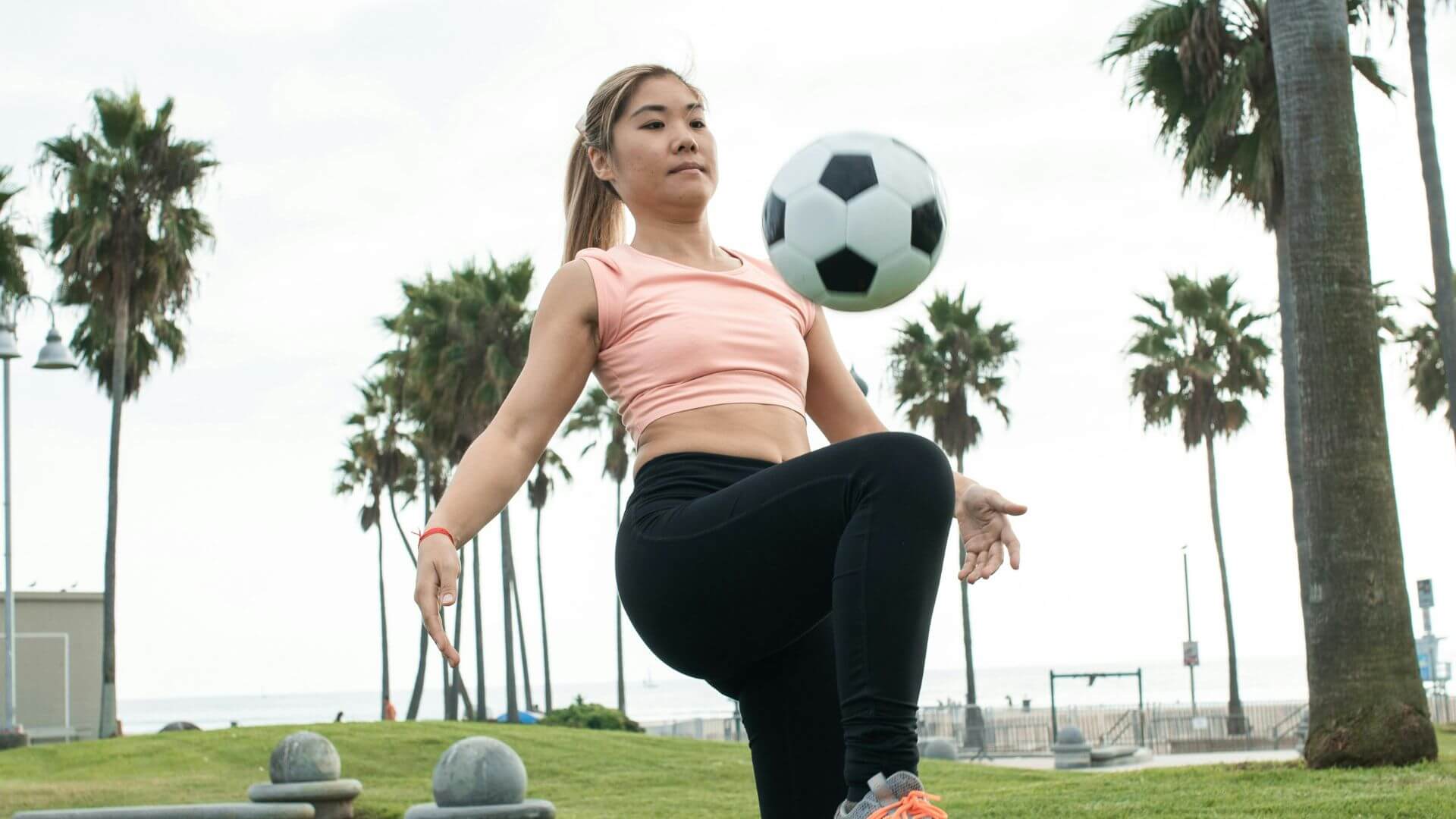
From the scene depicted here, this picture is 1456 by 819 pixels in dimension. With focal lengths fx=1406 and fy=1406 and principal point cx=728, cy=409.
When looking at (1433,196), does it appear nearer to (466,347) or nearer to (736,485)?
(736,485)

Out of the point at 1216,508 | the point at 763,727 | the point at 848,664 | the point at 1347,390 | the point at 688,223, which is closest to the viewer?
the point at 848,664

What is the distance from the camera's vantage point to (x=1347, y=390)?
10680 millimetres

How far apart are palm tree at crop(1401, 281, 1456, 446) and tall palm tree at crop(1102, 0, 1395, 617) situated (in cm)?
1786

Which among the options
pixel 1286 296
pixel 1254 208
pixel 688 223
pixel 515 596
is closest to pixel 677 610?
pixel 688 223

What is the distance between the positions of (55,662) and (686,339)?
34.3 metres

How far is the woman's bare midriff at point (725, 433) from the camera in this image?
9.33ft

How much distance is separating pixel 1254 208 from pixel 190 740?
732 inches

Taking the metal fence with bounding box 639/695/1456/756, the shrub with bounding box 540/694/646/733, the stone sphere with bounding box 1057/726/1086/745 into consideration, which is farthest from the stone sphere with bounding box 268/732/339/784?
the metal fence with bounding box 639/695/1456/756

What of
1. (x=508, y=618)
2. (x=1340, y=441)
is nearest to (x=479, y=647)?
(x=508, y=618)

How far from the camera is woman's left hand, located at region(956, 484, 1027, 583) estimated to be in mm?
2654

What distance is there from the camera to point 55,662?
32.9 meters

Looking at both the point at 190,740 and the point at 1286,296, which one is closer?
the point at 1286,296

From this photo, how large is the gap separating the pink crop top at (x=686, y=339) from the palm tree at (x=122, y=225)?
27051 mm

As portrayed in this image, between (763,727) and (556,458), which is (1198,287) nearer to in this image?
(556,458)
